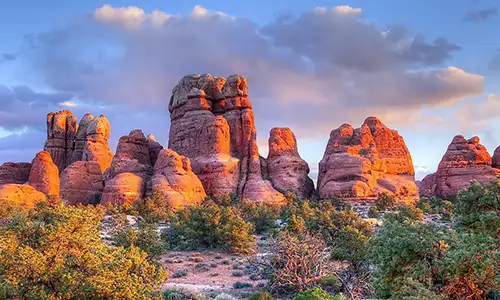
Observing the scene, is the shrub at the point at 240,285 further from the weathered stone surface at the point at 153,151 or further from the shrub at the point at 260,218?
the weathered stone surface at the point at 153,151

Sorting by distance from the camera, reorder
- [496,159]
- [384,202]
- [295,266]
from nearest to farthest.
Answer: [295,266]
[384,202]
[496,159]

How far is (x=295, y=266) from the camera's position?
19.3m

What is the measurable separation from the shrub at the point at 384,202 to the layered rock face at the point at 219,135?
12149 mm

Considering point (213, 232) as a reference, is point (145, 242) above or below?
above

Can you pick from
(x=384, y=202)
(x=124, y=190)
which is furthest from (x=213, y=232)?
(x=384, y=202)

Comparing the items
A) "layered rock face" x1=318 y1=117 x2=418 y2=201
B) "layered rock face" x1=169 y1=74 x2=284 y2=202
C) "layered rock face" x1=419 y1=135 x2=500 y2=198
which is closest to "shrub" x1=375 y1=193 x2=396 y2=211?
"layered rock face" x1=318 y1=117 x2=418 y2=201

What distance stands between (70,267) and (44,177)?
47269 millimetres

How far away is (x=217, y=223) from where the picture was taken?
32531mm

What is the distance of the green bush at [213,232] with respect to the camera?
98.8 ft

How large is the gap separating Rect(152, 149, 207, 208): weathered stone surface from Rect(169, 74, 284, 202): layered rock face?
4193 millimetres

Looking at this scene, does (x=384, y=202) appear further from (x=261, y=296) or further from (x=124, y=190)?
(x=261, y=296)

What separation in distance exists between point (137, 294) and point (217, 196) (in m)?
44.7

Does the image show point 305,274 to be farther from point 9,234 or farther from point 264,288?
point 9,234

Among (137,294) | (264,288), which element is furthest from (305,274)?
(137,294)
